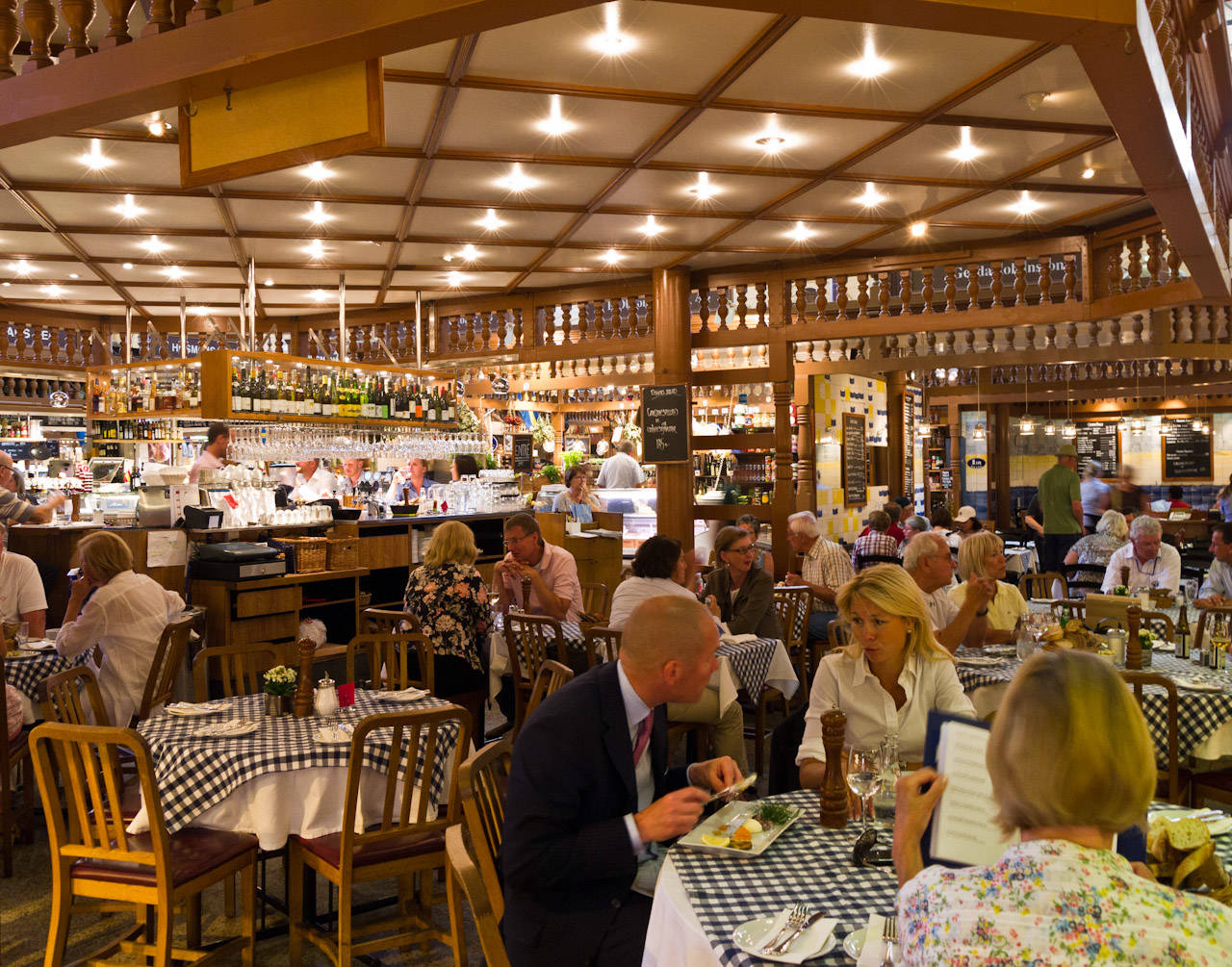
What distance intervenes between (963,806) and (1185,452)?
72.9ft

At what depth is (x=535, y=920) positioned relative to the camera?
92.8 inches

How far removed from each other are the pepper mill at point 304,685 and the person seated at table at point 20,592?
275 centimetres

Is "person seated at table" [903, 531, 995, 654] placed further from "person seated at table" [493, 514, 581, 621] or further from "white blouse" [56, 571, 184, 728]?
"white blouse" [56, 571, 184, 728]

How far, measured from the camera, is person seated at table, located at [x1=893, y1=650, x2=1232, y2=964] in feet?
4.48

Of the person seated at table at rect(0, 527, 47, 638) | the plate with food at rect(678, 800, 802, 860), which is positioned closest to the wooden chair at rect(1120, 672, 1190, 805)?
the plate with food at rect(678, 800, 802, 860)

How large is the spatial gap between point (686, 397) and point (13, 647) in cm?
609

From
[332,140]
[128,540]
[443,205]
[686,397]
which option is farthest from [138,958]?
[686,397]

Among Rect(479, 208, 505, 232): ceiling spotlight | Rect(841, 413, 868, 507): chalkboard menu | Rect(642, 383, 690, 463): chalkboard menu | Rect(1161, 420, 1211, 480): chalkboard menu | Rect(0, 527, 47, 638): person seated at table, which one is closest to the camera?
Rect(0, 527, 47, 638): person seated at table

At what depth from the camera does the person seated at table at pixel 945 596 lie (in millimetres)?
4664

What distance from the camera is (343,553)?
8.14m

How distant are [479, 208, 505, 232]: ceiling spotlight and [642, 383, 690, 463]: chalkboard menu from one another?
8.26 ft

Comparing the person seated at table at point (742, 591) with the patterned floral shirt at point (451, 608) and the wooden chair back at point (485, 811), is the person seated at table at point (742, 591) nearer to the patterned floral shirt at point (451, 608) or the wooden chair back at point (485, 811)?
the patterned floral shirt at point (451, 608)

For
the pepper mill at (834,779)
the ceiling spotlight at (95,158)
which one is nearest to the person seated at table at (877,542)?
the pepper mill at (834,779)

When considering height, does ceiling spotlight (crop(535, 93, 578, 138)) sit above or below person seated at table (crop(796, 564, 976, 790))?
above
